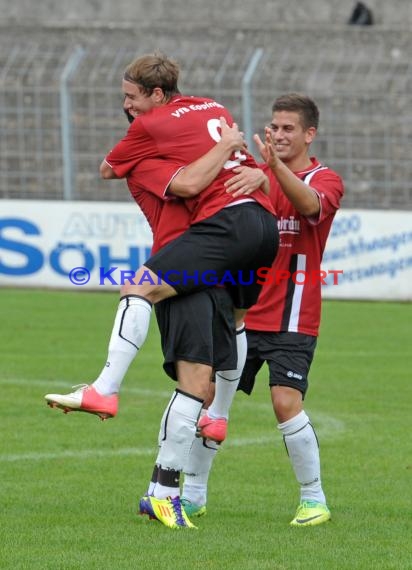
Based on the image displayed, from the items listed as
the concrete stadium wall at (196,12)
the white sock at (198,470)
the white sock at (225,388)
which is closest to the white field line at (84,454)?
the white sock at (198,470)

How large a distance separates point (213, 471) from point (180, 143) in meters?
2.40

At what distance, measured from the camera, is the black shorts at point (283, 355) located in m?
6.54

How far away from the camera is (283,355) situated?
21.7 ft

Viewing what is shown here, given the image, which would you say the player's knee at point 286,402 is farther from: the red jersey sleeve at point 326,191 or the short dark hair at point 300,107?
the short dark hair at point 300,107

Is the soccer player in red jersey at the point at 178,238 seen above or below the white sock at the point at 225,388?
above

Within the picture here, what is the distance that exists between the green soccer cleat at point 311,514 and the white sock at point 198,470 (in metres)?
0.49

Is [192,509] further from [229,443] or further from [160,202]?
[229,443]

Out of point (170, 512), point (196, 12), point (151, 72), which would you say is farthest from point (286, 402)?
point (196, 12)

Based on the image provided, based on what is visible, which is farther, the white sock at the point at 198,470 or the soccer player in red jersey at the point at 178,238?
the white sock at the point at 198,470

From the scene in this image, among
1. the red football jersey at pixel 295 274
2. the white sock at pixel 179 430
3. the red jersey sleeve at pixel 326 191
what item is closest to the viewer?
the white sock at pixel 179 430

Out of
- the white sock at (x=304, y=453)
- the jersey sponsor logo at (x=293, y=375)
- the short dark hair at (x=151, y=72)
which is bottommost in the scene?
the white sock at (x=304, y=453)

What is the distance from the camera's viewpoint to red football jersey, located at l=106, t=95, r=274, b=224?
6188 millimetres

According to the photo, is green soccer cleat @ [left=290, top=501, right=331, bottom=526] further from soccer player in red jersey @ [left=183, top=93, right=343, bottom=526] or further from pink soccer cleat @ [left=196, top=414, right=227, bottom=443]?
pink soccer cleat @ [left=196, top=414, right=227, bottom=443]

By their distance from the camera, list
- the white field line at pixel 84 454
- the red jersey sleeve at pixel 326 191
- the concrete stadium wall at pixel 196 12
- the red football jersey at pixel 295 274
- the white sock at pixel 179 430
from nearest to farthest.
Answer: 1. the white sock at pixel 179 430
2. the red jersey sleeve at pixel 326 191
3. the red football jersey at pixel 295 274
4. the white field line at pixel 84 454
5. the concrete stadium wall at pixel 196 12
